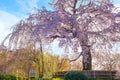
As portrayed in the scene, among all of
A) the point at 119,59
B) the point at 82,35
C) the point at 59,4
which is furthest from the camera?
the point at 119,59

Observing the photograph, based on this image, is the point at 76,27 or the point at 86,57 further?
the point at 86,57

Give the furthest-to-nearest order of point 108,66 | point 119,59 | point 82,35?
1. point 108,66
2. point 119,59
3. point 82,35

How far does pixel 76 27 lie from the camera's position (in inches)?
493

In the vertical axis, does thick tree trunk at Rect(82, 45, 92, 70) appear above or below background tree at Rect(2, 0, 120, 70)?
below

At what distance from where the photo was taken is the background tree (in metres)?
12.5

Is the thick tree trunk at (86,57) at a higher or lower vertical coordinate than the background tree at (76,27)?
lower

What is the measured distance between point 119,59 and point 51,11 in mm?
5175

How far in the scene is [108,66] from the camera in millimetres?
16656

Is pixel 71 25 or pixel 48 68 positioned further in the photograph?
pixel 48 68

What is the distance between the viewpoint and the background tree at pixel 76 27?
12.5 meters

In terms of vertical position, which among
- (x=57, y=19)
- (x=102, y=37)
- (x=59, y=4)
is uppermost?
(x=59, y=4)

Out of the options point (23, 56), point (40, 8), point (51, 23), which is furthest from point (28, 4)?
point (23, 56)

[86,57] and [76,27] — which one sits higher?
[76,27]

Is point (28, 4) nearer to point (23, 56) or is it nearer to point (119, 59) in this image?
point (23, 56)
